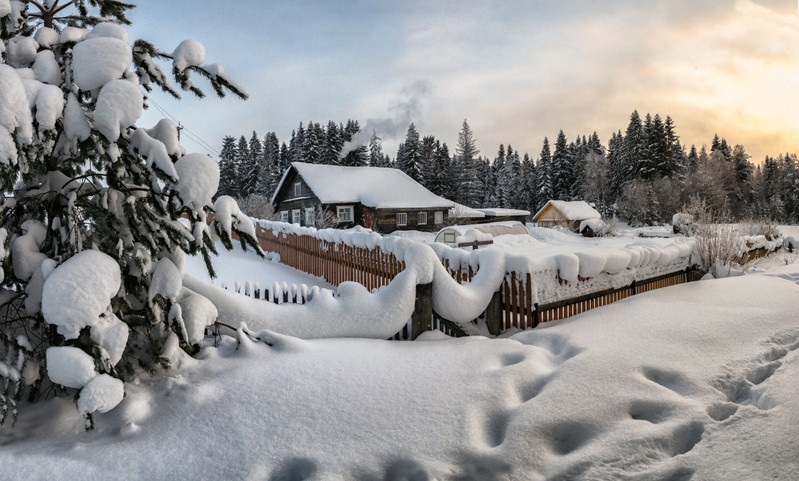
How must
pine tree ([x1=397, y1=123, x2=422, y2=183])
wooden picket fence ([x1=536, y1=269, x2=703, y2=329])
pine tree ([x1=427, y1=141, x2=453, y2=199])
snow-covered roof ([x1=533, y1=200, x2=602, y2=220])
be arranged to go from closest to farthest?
wooden picket fence ([x1=536, y1=269, x2=703, y2=329]) < snow-covered roof ([x1=533, y1=200, x2=602, y2=220]) < pine tree ([x1=397, y1=123, x2=422, y2=183]) < pine tree ([x1=427, y1=141, x2=453, y2=199])

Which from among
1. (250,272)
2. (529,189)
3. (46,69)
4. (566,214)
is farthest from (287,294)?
(529,189)

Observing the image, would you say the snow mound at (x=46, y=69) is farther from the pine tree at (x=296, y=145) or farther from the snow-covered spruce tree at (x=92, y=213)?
the pine tree at (x=296, y=145)

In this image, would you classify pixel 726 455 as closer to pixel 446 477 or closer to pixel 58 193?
pixel 446 477

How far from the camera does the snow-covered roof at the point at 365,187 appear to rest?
34250 millimetres

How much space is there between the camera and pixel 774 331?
209 inches

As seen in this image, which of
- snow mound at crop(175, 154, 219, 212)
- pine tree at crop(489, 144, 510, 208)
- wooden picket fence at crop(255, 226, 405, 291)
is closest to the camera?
snow mound at crop(175, 154, 219, 212)

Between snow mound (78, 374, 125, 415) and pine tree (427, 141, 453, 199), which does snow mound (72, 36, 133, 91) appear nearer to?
snow mound (78, 374, 125, 415)

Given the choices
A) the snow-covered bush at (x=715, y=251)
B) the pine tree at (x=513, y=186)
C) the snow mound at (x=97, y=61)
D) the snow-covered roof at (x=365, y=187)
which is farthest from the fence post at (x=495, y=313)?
the pine tree at (x=513, y=186)

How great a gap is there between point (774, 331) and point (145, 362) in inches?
272

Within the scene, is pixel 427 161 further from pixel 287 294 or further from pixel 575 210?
pixel 287 294

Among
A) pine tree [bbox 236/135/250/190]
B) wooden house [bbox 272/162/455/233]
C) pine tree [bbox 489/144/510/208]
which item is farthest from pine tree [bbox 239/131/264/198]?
pine tree [bbox 489/144/510/208]

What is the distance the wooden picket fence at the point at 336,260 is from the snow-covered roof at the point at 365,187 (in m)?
17.6

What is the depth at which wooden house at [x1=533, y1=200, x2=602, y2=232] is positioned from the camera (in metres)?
47.0

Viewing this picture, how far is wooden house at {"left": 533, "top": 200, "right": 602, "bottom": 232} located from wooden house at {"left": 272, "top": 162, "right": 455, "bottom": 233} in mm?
15796
